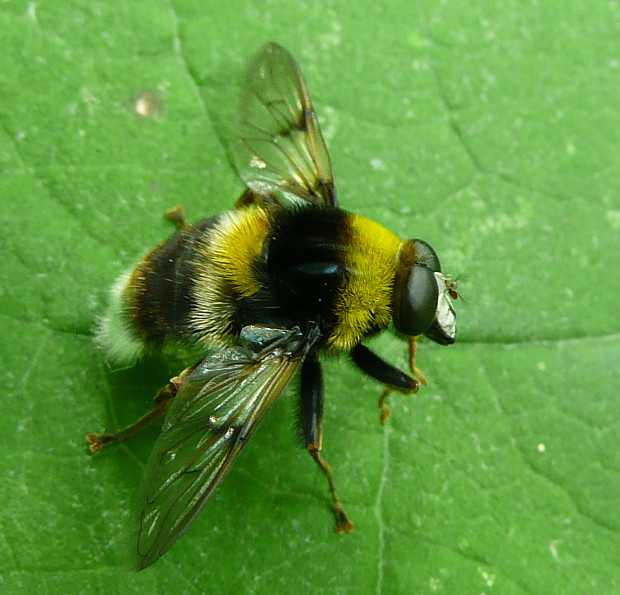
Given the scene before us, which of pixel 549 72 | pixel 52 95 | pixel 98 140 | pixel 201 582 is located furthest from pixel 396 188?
pixel 201 582

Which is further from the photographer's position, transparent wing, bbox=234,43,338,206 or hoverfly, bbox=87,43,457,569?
transparent wing, bbox=234,43,338,206

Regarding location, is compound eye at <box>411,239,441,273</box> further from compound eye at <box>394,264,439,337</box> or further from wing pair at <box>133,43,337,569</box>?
wing pair at <box>133,43,337,569</box>

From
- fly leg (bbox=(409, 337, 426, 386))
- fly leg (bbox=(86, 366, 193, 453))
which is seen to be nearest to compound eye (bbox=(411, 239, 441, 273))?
fly leg (bbox=(409, 337, 426, 386))

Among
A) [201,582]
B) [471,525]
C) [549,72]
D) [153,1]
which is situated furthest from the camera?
[549,72]

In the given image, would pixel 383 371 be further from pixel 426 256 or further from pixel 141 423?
pixel 141 423

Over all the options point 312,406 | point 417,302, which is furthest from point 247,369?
point 417,302

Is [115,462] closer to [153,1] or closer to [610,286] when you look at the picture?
[153,1]

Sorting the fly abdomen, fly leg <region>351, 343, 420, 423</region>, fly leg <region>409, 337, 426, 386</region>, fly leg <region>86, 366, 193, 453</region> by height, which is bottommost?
fly leg <region>409, 337, 426, 386</region>
